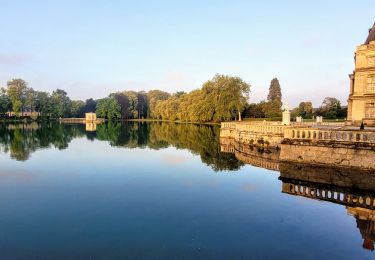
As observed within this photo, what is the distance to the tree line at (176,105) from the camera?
6294cm

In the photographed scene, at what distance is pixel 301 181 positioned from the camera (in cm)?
1429

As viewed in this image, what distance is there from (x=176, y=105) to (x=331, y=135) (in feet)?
266

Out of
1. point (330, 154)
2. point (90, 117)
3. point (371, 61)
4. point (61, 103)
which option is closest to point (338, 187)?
point (330, 154)

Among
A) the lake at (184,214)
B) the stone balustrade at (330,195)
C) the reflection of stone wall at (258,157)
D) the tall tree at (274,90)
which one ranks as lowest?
the lake at (184,214)

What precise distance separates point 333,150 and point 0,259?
47.6ft

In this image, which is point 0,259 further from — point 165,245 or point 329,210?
point 329,210

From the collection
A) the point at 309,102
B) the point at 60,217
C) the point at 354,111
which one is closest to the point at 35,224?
the point at 60,217

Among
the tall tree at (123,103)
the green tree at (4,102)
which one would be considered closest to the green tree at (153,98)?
the tall tree at (123,103)

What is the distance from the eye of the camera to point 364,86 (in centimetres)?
3189

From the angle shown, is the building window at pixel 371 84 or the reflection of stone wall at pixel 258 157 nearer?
the reflection of stone wall at pixel 258 157

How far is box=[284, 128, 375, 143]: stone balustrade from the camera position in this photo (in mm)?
14039

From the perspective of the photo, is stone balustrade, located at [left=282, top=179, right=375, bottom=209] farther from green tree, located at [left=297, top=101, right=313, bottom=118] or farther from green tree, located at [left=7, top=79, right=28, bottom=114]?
Answer: green tree, located at [left=7, top=79, right=28, bottom=114]

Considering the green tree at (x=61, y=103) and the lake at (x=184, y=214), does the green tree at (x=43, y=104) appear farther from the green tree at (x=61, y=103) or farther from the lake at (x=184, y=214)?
the lake at (x=184, y=214)

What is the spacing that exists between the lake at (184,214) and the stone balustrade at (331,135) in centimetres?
170
